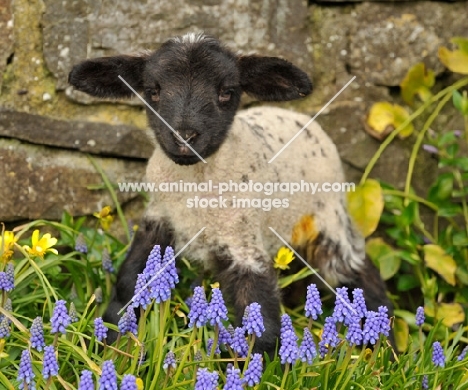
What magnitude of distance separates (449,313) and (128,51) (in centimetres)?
226

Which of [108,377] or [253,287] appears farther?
[253,287]

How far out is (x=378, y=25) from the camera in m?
4.63

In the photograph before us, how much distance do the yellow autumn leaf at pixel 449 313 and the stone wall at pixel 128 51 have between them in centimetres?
96

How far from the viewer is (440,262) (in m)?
4.36

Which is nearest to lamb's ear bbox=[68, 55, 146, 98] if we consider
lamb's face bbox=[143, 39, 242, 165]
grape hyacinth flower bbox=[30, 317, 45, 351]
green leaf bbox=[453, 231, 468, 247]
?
lamb's face bbox=[143, 39, 242, 165]

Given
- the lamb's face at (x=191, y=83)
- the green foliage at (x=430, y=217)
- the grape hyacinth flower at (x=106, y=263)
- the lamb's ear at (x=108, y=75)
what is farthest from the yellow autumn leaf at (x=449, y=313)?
the lamb's ear at (x=108, y=75)

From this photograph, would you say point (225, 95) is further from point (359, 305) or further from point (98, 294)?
point (359, 305)

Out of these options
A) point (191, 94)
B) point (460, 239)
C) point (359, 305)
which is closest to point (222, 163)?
point (191, 94)

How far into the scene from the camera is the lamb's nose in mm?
3363

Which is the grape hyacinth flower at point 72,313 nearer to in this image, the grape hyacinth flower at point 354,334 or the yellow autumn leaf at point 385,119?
the grape hyacinth flower at point 354,334

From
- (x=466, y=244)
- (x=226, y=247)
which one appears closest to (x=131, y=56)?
(x=226, y=247)

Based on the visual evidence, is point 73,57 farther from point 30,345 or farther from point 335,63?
point 30,345

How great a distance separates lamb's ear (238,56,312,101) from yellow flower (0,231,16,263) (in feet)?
4.24

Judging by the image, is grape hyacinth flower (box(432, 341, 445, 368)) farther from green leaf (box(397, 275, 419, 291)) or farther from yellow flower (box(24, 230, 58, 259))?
yellow flower (box(24, 230, 58, 259))
